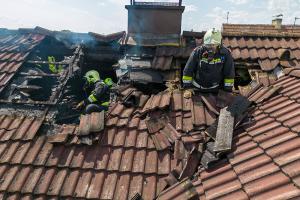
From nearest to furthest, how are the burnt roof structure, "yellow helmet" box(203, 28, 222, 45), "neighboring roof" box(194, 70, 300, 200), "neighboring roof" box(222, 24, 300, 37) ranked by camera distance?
"neighboring roof" box(194, 70, 300, 200)
the burnt roof structure
"yellow helmet" box(203, 28, 222, 45)
"neighboring roof" box(222, 24, 300, 37)

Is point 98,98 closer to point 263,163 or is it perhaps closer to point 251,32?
point 263,163

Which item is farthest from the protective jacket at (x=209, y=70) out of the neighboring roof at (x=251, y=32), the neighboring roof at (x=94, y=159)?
the neighboring roof at (x=251, y=32)

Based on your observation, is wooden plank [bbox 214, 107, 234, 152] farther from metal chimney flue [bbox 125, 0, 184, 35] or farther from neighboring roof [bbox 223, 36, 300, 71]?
metal chimney flue [bbox 125, 0, 184, 35]

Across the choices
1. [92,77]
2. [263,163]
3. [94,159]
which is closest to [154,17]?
[92,77]

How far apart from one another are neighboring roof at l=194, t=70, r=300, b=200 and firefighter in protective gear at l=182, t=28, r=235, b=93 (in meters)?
1.29

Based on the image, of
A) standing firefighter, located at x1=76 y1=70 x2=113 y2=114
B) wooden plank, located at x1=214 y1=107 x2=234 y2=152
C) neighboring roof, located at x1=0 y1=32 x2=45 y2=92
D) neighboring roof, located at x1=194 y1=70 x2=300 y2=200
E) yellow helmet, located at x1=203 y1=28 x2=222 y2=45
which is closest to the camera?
neighboring roof, located at x1=194 y1=70 x2=300 y2=200

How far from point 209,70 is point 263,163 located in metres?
2.80

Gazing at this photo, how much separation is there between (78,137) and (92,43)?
4824 millimetres

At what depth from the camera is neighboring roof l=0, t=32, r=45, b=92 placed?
7230 mm

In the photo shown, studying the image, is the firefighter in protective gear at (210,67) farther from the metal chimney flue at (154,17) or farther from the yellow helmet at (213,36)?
the metal chimney flue at (154,17)

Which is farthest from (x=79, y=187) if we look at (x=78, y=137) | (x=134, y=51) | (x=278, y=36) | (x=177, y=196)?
(x=278, y=36)

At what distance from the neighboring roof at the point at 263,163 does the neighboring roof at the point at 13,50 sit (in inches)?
217

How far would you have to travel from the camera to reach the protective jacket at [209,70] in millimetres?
5957

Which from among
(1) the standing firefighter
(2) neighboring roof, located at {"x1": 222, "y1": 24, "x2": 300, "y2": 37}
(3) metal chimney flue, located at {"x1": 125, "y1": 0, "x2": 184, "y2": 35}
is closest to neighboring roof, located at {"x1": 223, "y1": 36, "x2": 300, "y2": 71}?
(2) neighboring roof, located at {"x1": 222, "y1": 24, "x2": 300, "y2": 37}
